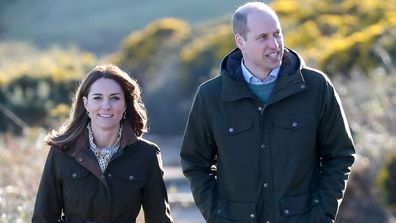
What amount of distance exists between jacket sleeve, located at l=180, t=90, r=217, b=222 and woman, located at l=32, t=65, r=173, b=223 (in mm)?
180

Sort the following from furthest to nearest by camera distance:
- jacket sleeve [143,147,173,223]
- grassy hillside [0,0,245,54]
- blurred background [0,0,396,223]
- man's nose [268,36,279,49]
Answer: grassy hillside [0,0,245,54], blurred background [0,0,396,223], jacket sleeve [143,147,173,223], man's nose [268,36,279,49]

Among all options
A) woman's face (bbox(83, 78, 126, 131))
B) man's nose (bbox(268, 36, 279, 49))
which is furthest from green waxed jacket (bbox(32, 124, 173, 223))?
man's nose (bbox(268, 36, 279, 49))

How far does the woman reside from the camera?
6.02 m

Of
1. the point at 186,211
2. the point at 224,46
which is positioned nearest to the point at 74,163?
the point at 186,211

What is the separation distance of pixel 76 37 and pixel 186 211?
33.5 meters

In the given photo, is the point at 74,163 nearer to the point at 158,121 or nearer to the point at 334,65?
the point at 334,65

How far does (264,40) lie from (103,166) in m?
1.15

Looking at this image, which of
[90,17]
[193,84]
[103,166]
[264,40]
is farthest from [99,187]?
[90,17]

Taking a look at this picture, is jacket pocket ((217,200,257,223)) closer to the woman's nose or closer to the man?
the man

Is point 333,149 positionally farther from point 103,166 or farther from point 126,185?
point 103,166

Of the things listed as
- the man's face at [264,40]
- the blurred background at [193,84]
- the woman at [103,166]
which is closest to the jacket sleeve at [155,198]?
the woman at [103,166]

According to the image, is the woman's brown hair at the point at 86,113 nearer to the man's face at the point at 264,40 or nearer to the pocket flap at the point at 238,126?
the pocket flap at the point at 238,126

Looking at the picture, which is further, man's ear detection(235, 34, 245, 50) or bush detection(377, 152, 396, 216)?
bush detection(377, 152, 396, 216)

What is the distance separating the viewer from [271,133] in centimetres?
590
